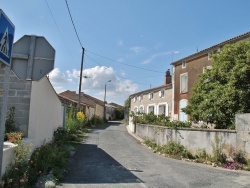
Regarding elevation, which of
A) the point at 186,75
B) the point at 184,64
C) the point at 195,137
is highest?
the point at 184,64

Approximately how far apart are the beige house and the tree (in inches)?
587

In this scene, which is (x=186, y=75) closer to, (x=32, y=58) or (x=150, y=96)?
(x=150, y=96)

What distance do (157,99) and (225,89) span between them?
828 inches

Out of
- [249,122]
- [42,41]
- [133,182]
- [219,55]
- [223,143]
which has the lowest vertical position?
[133,182]

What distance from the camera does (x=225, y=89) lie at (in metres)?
13.7

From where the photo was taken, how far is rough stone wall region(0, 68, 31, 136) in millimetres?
8664

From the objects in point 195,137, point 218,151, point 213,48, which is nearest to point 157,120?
point 213,48

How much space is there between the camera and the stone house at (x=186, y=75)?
2404cm

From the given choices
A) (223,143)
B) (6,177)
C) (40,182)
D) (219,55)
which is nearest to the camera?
(6,177)

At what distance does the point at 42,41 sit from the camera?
15.9 ft

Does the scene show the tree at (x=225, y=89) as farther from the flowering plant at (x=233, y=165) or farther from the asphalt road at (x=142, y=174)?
the asphalt road at (x=142, y=174)

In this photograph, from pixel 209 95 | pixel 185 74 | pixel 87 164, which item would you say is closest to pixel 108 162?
pixel 87 164

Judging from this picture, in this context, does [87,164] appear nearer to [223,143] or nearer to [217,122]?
[223,143]

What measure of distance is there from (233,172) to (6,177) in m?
7.60
